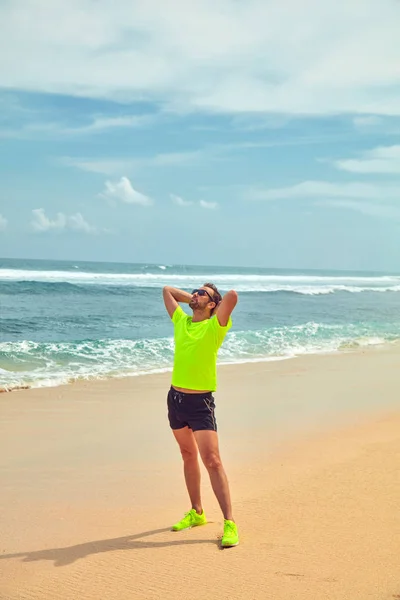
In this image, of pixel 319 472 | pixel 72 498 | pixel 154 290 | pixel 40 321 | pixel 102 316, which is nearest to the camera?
pixel 72 498

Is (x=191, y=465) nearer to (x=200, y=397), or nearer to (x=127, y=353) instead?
(x=200, y=397)

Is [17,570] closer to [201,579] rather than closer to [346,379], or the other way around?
[201,579]

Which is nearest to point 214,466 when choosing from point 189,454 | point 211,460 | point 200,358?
point 211,460

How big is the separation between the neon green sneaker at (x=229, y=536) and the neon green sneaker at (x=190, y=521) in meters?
0.38

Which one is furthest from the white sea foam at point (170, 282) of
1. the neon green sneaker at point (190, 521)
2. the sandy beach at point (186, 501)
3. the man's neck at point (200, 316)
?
the neon green sneaker at point (190, 521)

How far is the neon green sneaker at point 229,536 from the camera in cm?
404

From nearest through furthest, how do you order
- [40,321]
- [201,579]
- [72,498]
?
[201,579]
[72,498]
[40,321]

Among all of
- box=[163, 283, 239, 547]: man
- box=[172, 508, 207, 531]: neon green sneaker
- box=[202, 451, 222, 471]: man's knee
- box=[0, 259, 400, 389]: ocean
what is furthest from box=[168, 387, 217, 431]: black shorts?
box=[0, 259, 400, 389]: ocean

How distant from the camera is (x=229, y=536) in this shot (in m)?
4.06

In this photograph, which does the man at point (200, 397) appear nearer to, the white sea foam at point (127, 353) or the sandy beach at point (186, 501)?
the sandy beach at point (186, 501)

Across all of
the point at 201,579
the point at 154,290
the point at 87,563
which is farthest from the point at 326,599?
the point at 154,290

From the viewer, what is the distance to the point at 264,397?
9.56m

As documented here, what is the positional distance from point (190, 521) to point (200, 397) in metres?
0.91

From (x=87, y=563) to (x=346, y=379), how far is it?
811 centimetres
